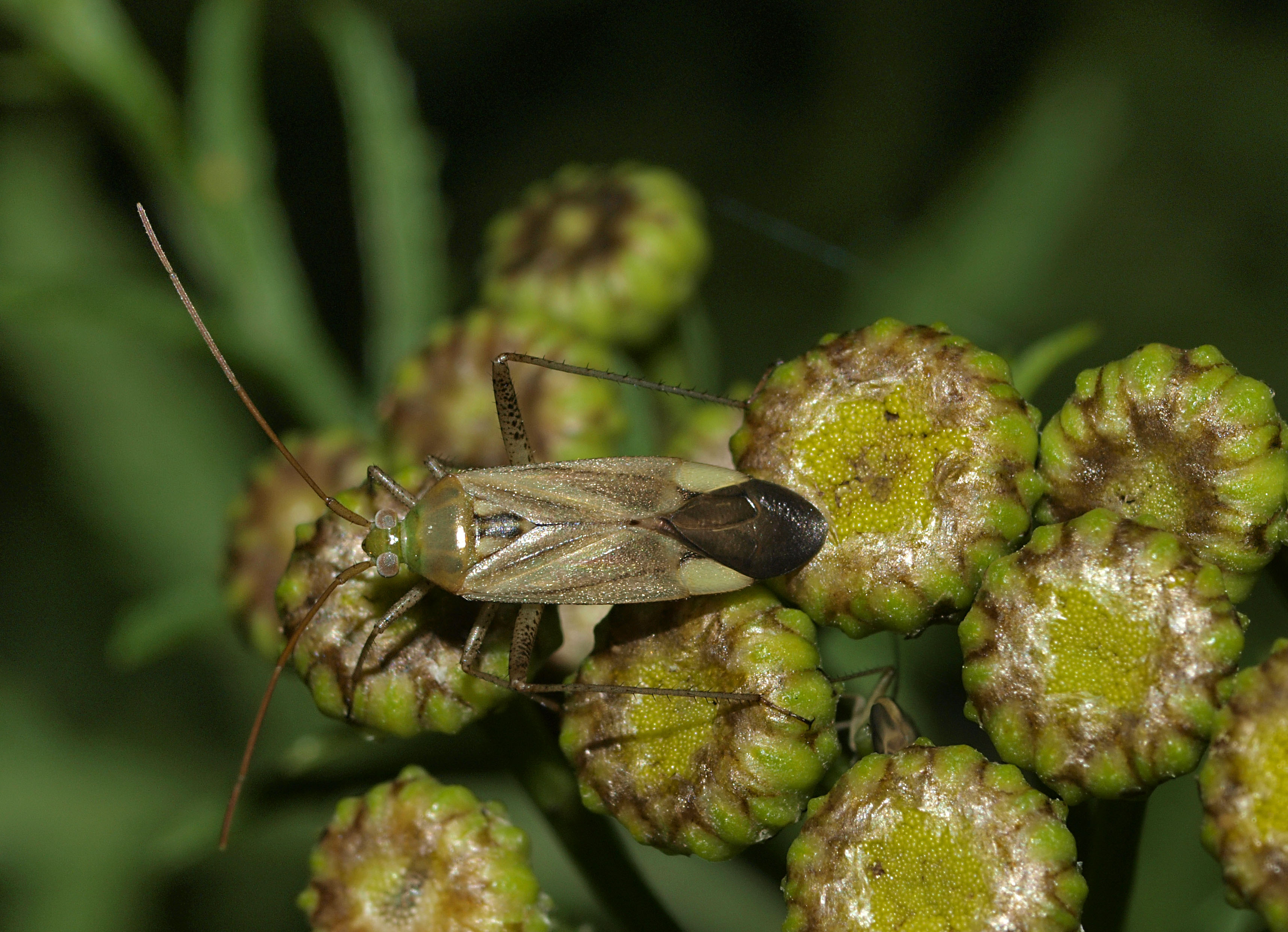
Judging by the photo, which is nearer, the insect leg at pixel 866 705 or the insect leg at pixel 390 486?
the insect leg at pixel 866 705

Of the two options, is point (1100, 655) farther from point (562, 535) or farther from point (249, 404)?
point (249, 404)

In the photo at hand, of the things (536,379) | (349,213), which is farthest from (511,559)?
(349,213)

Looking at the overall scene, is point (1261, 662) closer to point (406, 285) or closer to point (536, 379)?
point (536, 379)

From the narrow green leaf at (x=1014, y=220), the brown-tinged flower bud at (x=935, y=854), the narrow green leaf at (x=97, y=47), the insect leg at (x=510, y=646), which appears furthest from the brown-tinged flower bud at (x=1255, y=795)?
the narrow green leaf at (x=97, y=47)

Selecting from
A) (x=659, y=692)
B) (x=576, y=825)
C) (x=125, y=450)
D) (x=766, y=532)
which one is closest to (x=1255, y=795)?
(x=766, y=532)

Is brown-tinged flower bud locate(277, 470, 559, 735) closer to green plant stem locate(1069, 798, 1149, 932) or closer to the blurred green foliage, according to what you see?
the blurred green foliage

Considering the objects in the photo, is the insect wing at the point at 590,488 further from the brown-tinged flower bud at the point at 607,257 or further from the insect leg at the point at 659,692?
the brown-tinged flower bud at the point at 607,257
